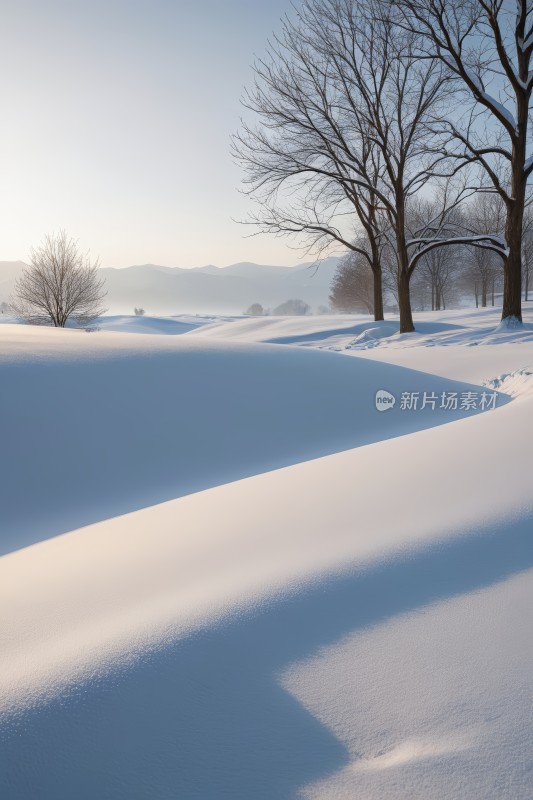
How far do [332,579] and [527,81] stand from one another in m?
13.1

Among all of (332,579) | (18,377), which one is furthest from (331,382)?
(332,579)

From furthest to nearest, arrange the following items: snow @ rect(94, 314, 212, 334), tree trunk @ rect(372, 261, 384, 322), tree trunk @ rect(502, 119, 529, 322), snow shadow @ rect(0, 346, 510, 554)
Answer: snow @ rect(94, 314, 212, 334) < tree trunk @ rect(372, 261, 384, 322) < tree trunk @ rect(502, 119, 529, 322) < snow shadow @ rect(0, 346, 510, 554)

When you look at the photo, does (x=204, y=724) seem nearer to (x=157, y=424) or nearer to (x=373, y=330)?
(x=157, y=424)

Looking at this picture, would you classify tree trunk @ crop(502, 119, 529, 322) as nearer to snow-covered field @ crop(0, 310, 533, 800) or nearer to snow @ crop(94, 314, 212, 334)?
snow-covered field @ crop(0, 310, 533, 800)

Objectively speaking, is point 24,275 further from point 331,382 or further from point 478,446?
point 478,446

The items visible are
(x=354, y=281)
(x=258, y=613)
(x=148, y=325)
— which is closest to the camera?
(x=258, y=613)

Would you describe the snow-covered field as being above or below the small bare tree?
below

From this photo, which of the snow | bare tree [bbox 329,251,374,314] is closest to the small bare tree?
bare tree [bbox 329,251,374,314]

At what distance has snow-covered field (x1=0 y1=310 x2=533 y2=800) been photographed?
1091mm

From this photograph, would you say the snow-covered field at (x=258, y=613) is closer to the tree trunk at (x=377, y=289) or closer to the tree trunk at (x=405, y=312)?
the tree trunk at (x=405, y=312)

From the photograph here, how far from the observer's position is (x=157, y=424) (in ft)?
14.7

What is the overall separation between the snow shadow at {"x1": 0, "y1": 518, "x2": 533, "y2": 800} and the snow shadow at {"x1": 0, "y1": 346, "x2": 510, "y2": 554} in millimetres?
2127

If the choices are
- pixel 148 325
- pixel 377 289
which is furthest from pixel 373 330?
pixel 148 325

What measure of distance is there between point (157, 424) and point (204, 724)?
343cm
